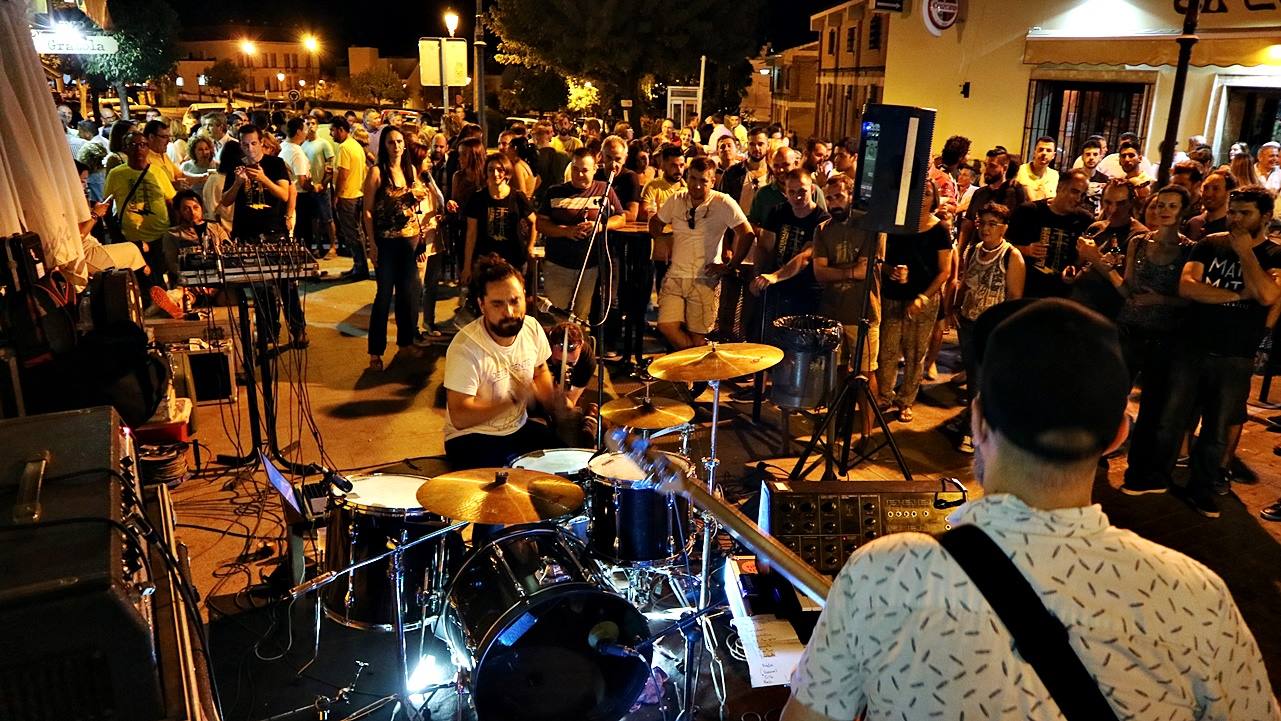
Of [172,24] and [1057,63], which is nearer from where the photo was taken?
[1057,63]

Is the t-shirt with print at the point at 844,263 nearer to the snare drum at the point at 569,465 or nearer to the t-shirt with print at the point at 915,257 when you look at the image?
the t-shirt with print at the point at 915,257

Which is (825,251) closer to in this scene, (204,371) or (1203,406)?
(1203,406)

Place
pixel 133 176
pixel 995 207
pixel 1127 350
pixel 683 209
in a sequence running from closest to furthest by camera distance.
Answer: pixel 1127 350
pixel 995 207
pixel 683 209
pixel 133 176

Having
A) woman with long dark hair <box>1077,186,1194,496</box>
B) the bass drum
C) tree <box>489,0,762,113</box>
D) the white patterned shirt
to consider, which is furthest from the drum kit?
tree <box>489,0,762,113</box>

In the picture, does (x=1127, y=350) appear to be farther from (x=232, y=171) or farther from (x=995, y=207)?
(x=232, y=171)

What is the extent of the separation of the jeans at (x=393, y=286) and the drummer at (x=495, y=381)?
136 inches

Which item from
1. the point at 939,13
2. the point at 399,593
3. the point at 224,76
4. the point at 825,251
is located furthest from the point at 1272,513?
the point at 224,76

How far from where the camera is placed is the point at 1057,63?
14.3 metres

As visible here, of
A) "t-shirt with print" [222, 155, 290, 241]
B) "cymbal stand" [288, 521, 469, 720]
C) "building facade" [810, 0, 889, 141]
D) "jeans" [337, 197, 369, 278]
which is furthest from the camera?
"building facade" [810, 0, 889, 141]

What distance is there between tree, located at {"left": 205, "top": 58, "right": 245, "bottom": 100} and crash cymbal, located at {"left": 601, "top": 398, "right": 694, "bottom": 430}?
258 ft

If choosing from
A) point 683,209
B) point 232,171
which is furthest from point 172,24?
point 683,209

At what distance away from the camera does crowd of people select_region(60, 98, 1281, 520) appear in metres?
5.73

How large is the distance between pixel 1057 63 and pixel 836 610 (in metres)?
15.1

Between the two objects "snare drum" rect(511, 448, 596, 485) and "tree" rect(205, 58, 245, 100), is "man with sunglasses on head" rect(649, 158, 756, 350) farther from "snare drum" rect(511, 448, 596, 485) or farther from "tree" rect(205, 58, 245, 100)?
"tree" rect(205, 58, 245, 100)
